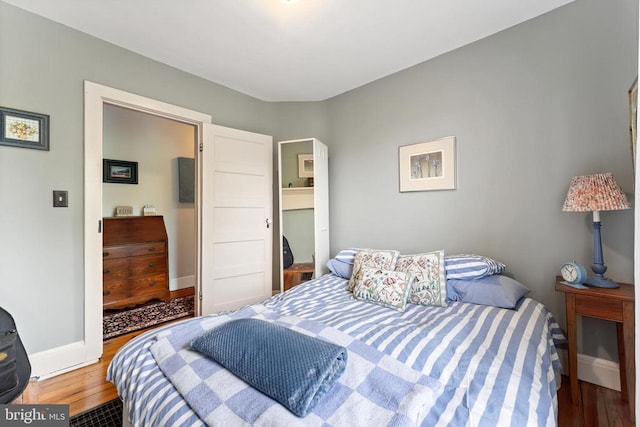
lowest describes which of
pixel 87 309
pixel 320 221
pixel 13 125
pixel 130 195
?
pixel 87 309

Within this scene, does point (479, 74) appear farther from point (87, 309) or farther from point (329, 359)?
point (87, 309)

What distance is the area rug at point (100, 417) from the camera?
4.84 feet

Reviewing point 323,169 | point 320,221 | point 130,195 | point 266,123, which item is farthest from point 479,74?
point 130,195

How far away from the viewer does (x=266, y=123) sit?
3.37 meters

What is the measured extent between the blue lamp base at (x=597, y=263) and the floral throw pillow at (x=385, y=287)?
3.27 feet

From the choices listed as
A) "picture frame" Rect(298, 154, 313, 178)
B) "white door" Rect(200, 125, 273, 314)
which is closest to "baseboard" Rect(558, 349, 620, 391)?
"picture frame" Rect(298, 154, 313, 178)

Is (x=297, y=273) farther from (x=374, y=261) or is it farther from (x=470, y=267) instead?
(x=470, y=267)

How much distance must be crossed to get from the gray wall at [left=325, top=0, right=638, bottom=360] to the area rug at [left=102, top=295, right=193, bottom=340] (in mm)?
2367

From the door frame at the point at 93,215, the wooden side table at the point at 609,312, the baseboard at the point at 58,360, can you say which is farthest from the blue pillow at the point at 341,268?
the baseboard at the point at 58,360

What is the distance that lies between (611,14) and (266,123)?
9.73 feet

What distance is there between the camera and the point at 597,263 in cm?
160

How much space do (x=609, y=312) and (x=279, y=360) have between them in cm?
177

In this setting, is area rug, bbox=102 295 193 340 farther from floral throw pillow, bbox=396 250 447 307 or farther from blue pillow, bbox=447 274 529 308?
blue pillow, bbox=447 274 529 308

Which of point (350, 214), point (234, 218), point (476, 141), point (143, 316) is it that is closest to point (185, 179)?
point (234, 218)
